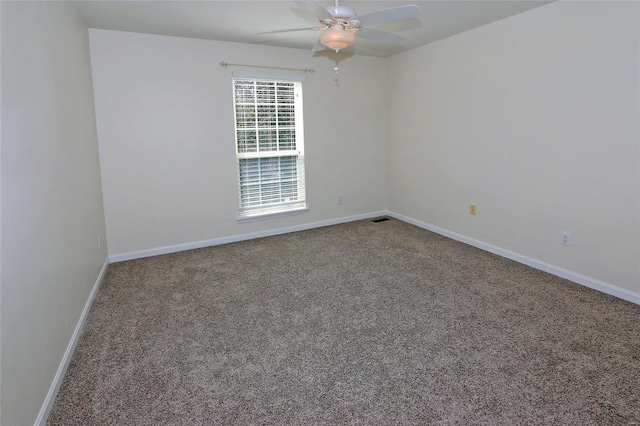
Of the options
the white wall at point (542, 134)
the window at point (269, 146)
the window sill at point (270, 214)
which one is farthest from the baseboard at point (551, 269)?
the window at point (269, 146)

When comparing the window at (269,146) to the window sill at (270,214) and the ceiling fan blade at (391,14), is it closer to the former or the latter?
the window sill at (270,214)

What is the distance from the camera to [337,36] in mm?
2527

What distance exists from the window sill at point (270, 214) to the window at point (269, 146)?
0.01 meters

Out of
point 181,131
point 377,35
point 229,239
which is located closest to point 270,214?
point 229,239

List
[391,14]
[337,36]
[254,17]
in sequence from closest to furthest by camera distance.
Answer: [391,14] < [337,36] < [254,17]

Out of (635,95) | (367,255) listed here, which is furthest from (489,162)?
(367,255)

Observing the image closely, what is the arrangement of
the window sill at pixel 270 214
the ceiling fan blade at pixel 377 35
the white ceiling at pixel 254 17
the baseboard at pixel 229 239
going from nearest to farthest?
1. the ceiling fan blade at pixel 377 35
2. the white ceiling at pixel 254 17
3. the baseboard at pixel 229 239
4. the window sill at pixel 270 214

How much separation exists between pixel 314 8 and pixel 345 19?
29 centimetres

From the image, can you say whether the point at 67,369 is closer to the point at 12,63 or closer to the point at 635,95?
the point at 12,63

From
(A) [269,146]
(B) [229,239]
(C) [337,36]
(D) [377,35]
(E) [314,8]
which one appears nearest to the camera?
(E) [314,8]

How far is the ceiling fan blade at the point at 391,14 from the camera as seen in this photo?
224 cm

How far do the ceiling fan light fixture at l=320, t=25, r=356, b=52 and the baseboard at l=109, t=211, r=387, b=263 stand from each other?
8.69 ft

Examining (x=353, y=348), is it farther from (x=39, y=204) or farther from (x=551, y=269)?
(x=551, y=269)

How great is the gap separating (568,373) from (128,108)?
4224 millimetres
